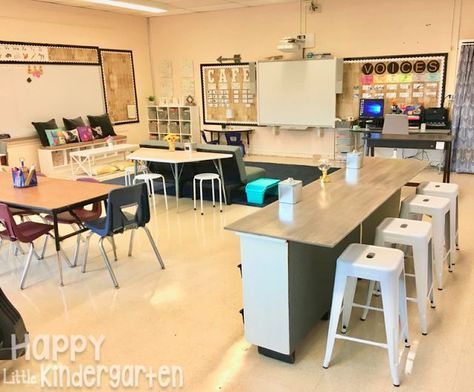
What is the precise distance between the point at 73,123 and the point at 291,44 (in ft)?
14.4

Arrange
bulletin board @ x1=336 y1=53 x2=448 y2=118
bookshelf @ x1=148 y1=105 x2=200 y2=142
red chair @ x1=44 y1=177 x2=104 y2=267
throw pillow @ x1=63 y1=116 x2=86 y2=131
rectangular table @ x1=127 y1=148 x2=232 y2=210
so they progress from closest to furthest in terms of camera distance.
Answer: red chair @ x1=44 y1=177 x2=104 y2=267, rectangular table @ x1=127 y1=148 x2=232 y2=210, bulletin board @ x1=336 y1=53 x2=448 y2=118, throw pillow @ x1=63 y1=116 x2=86 y2=131, bookshelf @ x1=148 y1=105 x2=200 y2=142

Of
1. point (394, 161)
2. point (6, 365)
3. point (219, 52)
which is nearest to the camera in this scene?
point (6, 365)

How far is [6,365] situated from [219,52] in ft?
26.4

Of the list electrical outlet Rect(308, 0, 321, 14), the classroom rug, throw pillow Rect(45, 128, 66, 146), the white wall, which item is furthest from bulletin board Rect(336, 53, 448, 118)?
throw pillow Rect(45, 128, 66, 146)

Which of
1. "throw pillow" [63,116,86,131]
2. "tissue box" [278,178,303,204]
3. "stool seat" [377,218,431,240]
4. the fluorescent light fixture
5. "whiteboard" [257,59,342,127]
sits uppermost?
the fluorescent light fixture

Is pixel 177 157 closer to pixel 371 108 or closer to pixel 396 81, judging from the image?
pixel 371 108

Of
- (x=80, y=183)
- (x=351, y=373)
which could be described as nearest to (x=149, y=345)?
(x=351, y=373)

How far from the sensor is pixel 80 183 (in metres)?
4.15

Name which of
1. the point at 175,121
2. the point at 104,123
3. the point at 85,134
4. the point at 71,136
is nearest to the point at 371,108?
the point at 175,121

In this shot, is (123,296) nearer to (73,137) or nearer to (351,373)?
(351,373)

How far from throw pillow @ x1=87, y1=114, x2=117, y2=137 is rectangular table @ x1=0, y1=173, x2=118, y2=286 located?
4700 millimetres

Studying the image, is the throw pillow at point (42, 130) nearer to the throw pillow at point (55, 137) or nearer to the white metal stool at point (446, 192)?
the throw pillow at point (55, 137)

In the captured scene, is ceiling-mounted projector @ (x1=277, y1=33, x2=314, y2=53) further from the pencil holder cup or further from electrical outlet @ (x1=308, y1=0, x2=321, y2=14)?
the pencil holder cup

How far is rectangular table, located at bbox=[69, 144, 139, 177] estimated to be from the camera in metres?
7.36
